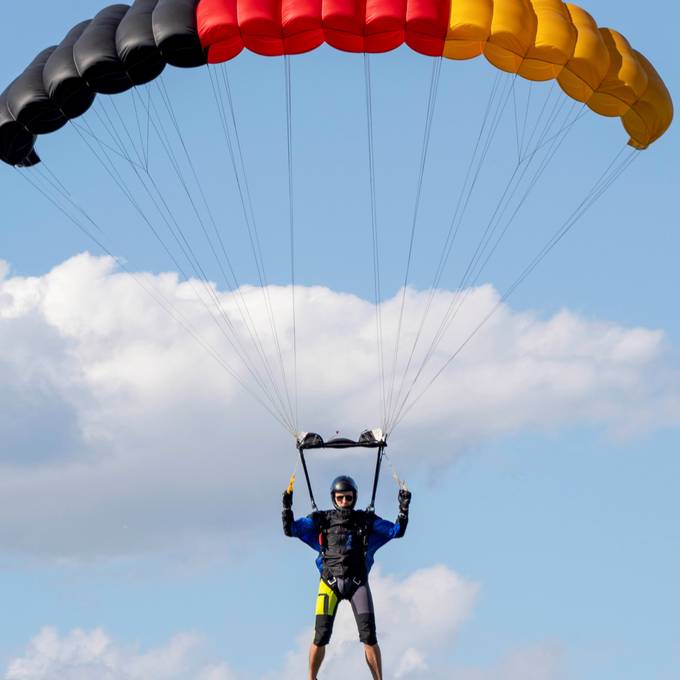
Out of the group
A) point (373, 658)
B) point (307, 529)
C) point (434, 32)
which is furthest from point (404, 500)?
point (434, 32)

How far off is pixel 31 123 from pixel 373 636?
874cm

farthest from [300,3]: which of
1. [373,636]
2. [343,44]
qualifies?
[373,636]

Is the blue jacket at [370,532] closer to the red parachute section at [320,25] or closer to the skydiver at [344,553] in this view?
the skydiver at [344,553]

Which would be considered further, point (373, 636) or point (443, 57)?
point (443, 57)

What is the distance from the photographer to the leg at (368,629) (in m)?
22.3

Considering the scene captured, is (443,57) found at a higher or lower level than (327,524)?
higher

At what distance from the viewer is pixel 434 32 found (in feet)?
78.8

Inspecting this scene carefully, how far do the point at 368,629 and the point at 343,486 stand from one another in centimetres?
184

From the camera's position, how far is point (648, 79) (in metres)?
25.3

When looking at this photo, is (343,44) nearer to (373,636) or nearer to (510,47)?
(510,47)

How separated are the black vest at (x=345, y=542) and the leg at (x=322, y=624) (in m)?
0.21

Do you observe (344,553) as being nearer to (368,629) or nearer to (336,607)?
(336,607)

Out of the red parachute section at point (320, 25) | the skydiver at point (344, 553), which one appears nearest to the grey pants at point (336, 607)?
the skydiver at point (344, 553)

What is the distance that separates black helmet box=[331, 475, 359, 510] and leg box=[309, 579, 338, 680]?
1081 millimetres
